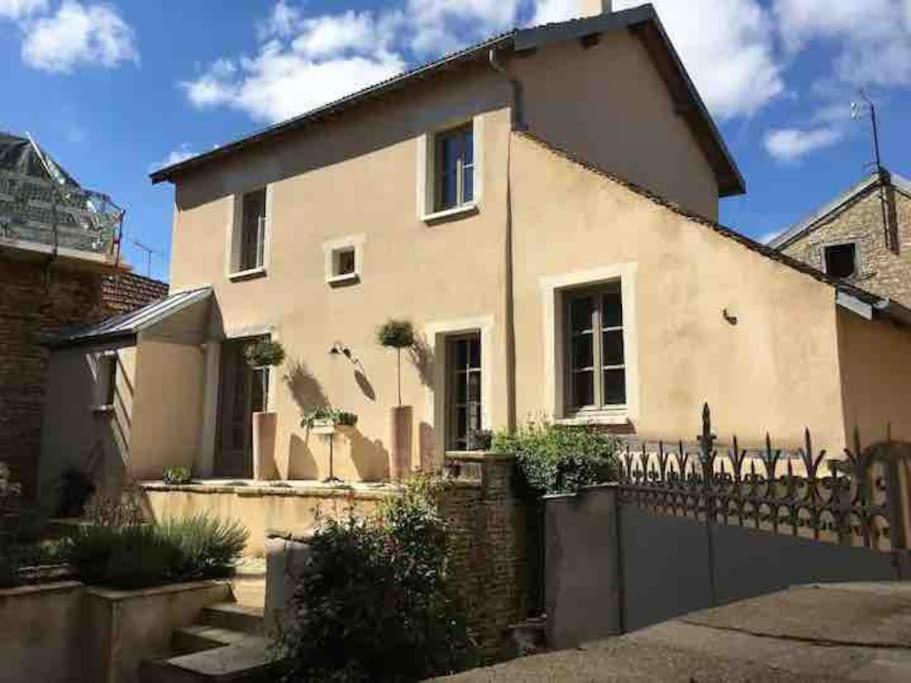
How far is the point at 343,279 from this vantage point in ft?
42.4

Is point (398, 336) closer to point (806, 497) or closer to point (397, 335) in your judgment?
point (397, 335)

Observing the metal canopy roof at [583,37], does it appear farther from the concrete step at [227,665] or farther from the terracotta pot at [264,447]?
the concrete step at [227,665]

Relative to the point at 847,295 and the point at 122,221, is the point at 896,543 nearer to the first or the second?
the point at 847,295

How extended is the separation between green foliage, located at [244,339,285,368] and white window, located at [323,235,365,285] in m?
1.49

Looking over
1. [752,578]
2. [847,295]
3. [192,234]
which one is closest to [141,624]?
[752,578]

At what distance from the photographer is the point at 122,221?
1722 centimetres

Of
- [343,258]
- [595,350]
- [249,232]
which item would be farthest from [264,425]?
[595,350]

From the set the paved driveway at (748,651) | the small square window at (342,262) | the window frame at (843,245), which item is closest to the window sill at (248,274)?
the small square window at (342,262)

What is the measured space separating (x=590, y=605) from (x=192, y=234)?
37.3ft

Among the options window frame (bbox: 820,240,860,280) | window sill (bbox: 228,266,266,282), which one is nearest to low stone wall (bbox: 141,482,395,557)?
window sill (bbox: 228,266,266,282)

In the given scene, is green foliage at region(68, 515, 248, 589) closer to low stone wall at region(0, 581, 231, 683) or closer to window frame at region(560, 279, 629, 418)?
low stone wall at region(0, 581, 231, 683)

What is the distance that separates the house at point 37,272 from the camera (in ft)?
51.0

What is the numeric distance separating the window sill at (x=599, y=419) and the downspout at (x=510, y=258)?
0.79m

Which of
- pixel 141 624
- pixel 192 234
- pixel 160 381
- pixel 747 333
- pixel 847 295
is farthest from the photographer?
pixel 192 234
